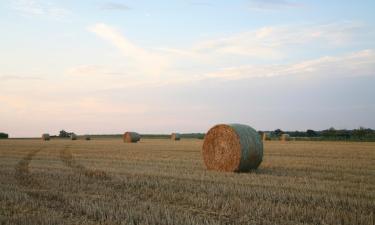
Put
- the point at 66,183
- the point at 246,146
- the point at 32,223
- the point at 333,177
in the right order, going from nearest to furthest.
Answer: the point at 32,223 < the point at 66,183 < the point at 333,177 < the point at 246,146

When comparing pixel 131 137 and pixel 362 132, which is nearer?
pixel 131 137

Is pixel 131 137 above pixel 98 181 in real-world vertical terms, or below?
above

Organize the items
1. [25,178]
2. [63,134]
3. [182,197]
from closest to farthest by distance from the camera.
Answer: [182,197] → [25,178] → [63,134]

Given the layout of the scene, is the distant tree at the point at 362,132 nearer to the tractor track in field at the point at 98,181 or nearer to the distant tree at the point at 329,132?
the distant tree at the point at 329,132

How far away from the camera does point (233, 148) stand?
14039 mm

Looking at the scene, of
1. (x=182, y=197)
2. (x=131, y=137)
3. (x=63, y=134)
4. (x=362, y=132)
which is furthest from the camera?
(x=63, y=134)

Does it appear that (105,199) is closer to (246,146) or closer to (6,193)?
(6,193)

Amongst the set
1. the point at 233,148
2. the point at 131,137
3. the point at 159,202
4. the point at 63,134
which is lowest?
the point at 159,202

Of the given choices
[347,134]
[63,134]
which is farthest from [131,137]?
[63,134]

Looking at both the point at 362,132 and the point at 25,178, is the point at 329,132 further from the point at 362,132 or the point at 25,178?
the point at 25,178

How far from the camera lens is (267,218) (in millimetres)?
6449

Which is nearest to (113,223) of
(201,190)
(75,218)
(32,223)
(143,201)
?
(75,218)

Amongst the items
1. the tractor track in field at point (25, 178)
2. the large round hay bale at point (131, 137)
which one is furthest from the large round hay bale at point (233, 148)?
the large round hay bale at point (131, 137)

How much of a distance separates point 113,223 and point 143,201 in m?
1.64
